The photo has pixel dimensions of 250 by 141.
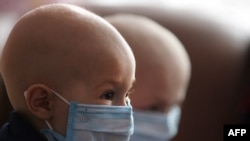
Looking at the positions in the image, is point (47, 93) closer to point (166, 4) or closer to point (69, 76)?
point (69, 76)

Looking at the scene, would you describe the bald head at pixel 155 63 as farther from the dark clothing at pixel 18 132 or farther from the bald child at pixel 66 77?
the dark clothing at pixel 18 132

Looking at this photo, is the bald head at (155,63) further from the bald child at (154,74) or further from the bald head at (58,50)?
the bald head at (58,50)

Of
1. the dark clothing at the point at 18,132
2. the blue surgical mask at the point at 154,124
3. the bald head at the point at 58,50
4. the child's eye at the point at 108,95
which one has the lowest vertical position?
the dark clothing at the point at 18,132

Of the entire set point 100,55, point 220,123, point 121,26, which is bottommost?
point 220,123

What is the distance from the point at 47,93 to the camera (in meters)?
0.85

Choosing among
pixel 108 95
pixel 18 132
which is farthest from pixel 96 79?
pixel 18 132

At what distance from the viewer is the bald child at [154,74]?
1.05m

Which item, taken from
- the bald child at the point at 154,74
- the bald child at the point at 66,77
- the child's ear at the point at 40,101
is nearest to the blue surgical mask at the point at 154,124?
the bald child at the point at 154,74

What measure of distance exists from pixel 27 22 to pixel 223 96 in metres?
0.53

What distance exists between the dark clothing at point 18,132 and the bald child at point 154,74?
29 centimetres

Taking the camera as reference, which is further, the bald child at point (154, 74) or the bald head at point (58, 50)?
the bald child at point (154, 74)

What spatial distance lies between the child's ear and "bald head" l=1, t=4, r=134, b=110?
15 mm

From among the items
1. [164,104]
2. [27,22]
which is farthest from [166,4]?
[27,22]

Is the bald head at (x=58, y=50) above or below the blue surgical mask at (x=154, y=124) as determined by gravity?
above
